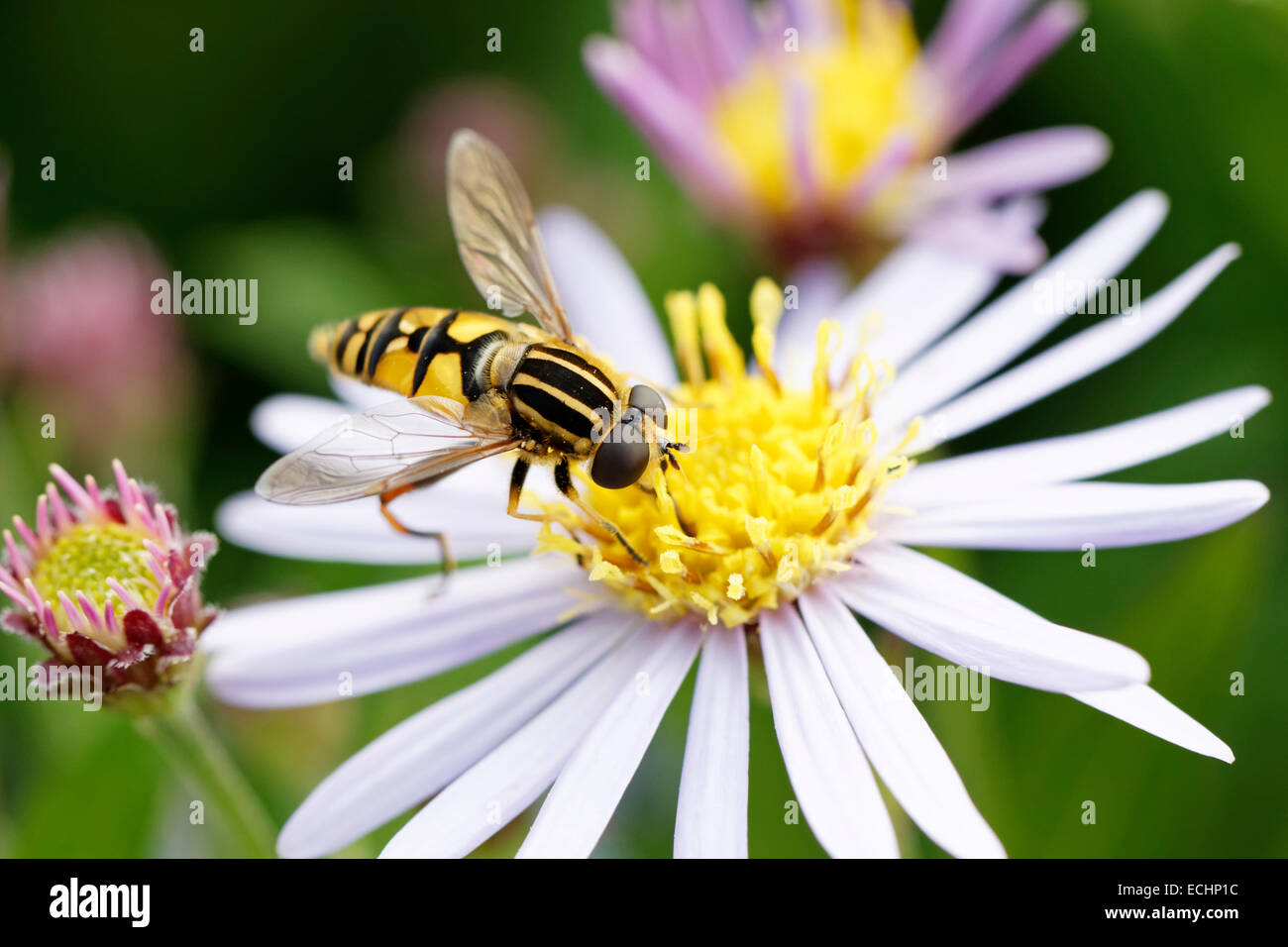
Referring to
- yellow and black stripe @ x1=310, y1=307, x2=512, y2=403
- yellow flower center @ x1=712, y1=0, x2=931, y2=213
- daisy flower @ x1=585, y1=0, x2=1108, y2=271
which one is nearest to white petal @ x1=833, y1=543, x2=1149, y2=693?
yellow and black stripe @ x1=310, y1=307, x2=512, y2=403

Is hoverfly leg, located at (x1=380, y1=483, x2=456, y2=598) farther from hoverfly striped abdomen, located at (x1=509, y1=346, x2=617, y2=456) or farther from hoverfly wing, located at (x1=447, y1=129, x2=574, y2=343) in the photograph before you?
hoverfly wing, located at (x1=447, y1=129, x2=574, y2=343)

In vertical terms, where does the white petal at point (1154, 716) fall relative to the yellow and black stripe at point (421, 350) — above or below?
below

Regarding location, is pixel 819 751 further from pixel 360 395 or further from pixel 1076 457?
pixel 360 395

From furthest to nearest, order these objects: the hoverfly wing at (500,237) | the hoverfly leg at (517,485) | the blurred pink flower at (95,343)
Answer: the blurred pink flower at (95,343) < the hoverfly wing at (500,237) < the hoverfly leg at (517,485)

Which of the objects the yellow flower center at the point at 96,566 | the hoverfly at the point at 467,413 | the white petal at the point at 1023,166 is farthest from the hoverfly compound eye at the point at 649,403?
the white petal at the point at 1023,166

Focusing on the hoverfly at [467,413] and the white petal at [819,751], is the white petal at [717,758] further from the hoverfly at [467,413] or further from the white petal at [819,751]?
the hoverfly at [467,413]

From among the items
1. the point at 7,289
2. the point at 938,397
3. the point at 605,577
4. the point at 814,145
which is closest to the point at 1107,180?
the point at 814,145
